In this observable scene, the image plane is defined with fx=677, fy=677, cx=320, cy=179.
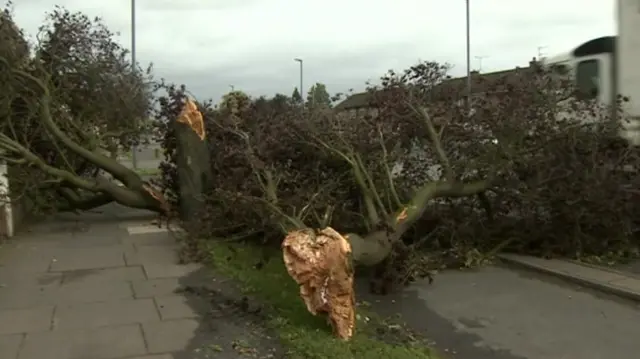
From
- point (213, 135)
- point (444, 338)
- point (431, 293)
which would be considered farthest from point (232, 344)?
point (213, 135)

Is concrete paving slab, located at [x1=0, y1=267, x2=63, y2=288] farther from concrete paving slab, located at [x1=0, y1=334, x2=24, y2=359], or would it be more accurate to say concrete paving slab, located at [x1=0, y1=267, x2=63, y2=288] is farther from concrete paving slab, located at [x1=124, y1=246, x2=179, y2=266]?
concrete paving slab, located at [x1=0, y1=334, x2=24, y2=359]

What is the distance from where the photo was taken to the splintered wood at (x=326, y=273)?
4.75m

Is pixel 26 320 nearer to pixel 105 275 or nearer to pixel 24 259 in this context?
pixel 105 275

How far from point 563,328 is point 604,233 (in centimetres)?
313

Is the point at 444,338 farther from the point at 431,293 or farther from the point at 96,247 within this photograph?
the point at 96,247

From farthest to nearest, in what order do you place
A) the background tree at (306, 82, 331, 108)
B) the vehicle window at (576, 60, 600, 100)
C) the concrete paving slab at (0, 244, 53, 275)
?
the vehicle window at (576, 60, 600, 100) → the background tree at (306, 82, 331, 108) → the concrete paving slab at (0, 244, 53, 275)

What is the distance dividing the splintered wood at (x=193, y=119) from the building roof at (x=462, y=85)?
2.67 m

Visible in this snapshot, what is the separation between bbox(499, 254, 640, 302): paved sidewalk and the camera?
6430 mm

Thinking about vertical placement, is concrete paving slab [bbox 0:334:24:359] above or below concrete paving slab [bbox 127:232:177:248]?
below

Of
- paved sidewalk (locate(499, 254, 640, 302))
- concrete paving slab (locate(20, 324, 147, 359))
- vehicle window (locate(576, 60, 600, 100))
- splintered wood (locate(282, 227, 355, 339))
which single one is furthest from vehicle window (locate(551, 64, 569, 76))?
concrete paving slab (locate(20, 324, 147, 359))

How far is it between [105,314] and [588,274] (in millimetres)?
4835

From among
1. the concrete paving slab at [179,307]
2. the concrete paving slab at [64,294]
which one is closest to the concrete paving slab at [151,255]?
the concrete paving slab at [64,294]

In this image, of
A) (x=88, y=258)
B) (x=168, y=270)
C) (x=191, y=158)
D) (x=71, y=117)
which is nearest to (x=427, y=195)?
(x=168, y=270)

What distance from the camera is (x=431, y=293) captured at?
6.66m
